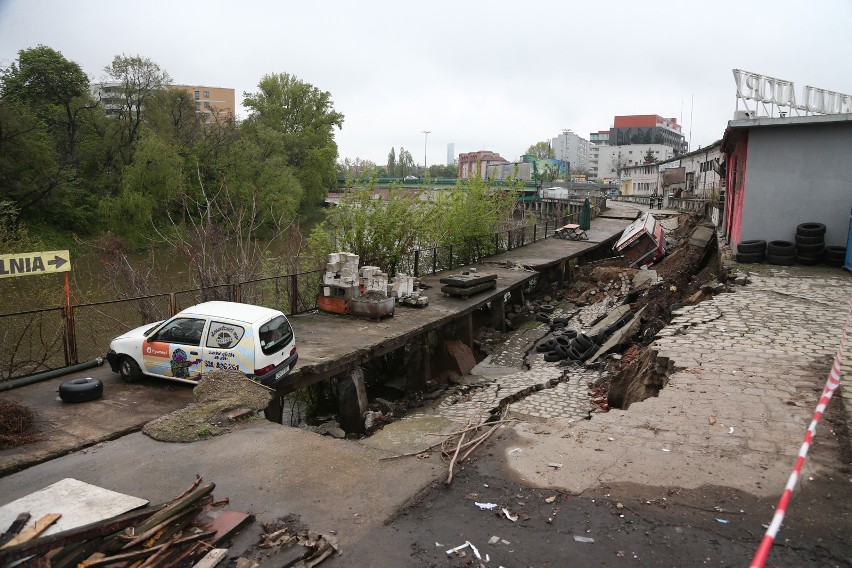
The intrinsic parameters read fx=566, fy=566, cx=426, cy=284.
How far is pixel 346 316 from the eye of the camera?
15.7 m

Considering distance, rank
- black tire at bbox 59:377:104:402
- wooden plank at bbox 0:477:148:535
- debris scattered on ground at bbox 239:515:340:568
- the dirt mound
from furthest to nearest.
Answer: black tire at bbox 59:377:104:402, the dirt mound, wooden plank at bbox 0:477:148:535, debris scattered on ground at bbox 239:515:340:568

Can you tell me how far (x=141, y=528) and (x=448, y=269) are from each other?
1979 centimetres

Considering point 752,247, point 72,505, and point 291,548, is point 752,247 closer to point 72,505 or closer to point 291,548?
point 291,548

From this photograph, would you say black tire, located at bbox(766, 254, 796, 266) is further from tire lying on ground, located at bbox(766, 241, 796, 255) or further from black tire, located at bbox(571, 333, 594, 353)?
black tire, located at bbox(571, 333, 594, 353)

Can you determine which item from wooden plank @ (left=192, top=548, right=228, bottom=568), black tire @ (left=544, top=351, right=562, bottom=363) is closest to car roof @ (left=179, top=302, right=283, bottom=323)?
wooden plank @ (left=192, top=548, right=228, bottom=568)

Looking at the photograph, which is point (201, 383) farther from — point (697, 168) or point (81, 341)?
point (697, 168)

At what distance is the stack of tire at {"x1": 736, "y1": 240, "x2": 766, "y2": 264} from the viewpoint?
1706 cm

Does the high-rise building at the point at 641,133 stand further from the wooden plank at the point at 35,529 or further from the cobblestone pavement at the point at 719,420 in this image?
the wooden plank at the point at 35,529

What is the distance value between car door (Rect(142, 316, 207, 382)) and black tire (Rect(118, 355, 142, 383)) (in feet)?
0.66

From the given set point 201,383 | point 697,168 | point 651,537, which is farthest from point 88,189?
point 697,168

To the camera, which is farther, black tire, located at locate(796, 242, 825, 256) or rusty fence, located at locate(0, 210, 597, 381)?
black tire, located at locate(796, 242, 825, 256)

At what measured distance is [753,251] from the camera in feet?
56.1

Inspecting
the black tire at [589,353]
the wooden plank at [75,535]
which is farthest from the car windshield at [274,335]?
the black tire at [589,353]

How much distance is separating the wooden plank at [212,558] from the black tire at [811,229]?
58.2 feet
